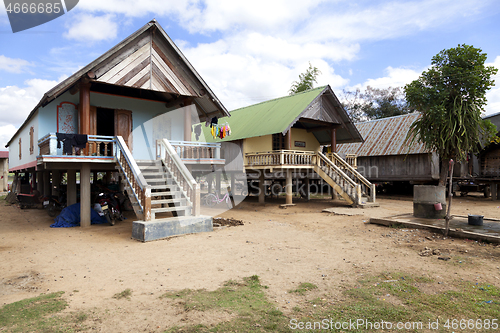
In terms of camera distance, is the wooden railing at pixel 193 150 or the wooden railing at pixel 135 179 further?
the wooden railing at pixel 193 150

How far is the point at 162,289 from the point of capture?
17.5 ft

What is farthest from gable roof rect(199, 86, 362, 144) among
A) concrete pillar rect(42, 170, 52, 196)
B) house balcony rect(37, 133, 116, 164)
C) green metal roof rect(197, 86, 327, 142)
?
concrete pillar rect(42, 170, 52, 196)

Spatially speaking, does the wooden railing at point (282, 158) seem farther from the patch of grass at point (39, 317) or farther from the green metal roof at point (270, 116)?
the patch of grass at point (39, 317)

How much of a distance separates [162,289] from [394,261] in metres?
4.75

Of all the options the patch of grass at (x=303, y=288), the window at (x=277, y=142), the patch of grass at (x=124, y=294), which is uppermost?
the window at (x=277, y=142)

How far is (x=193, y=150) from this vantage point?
13.2 meters

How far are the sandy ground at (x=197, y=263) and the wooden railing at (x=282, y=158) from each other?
6588 millimetres

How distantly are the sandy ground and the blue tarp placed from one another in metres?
0.87

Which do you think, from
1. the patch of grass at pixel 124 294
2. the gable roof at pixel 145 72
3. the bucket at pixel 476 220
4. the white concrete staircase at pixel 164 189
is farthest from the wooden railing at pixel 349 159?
the patch of grass at pixel 124 294

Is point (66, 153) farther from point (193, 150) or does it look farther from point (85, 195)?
point (193, 150)

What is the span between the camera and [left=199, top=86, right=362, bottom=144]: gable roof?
1803 centimetres

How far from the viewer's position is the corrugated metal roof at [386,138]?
77.5 ft

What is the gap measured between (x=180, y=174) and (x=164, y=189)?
1.03 meters

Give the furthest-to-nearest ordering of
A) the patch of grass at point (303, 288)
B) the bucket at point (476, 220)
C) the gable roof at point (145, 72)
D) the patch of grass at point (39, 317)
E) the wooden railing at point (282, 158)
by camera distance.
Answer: the wooden railing at point (282, 158)
the gable roof at point (145, 72)
the bucket at point (476, 220)
the patch of grass at point (303, 288)
the patch of grass at point (39, 317)
